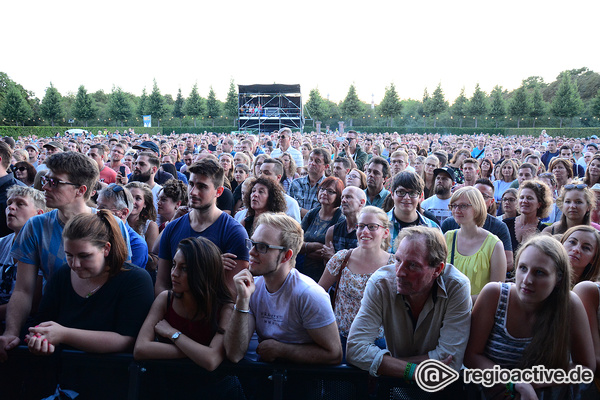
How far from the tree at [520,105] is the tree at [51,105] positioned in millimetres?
53848

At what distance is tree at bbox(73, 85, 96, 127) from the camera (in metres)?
51.0

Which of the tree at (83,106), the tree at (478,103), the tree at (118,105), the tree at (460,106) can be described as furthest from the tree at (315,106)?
the tree at (83,106)

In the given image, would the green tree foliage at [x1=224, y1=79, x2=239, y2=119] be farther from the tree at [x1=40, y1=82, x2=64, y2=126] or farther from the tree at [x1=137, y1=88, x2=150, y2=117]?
the tree at [x1=40, y1=82, x2=64, y2=126]

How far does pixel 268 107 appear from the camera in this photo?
35062 millimetres

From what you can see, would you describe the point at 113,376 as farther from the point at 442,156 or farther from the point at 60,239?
→ the point at 442,156

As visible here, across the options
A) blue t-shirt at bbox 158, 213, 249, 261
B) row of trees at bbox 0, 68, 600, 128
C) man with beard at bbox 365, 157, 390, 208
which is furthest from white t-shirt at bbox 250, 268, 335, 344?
row of trees at bbox 0, 68, 600, 128

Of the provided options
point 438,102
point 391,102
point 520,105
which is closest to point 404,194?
point 438,102

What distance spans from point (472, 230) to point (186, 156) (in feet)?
26.3

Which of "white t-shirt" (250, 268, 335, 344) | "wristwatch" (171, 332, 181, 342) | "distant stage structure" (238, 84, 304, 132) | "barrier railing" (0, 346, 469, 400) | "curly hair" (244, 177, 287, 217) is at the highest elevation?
"distant stage structure" (238, 84, 304, 132)

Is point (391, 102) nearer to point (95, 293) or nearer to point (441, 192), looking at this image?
point (441, 192)

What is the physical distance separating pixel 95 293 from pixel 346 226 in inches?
98.8

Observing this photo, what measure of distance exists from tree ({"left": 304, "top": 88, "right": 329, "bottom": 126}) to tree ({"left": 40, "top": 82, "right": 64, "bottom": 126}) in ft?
A: 99.4

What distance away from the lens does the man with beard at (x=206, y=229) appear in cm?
316

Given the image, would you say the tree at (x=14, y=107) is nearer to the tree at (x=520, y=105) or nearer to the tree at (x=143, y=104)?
the tree at (x=143, y=104)
